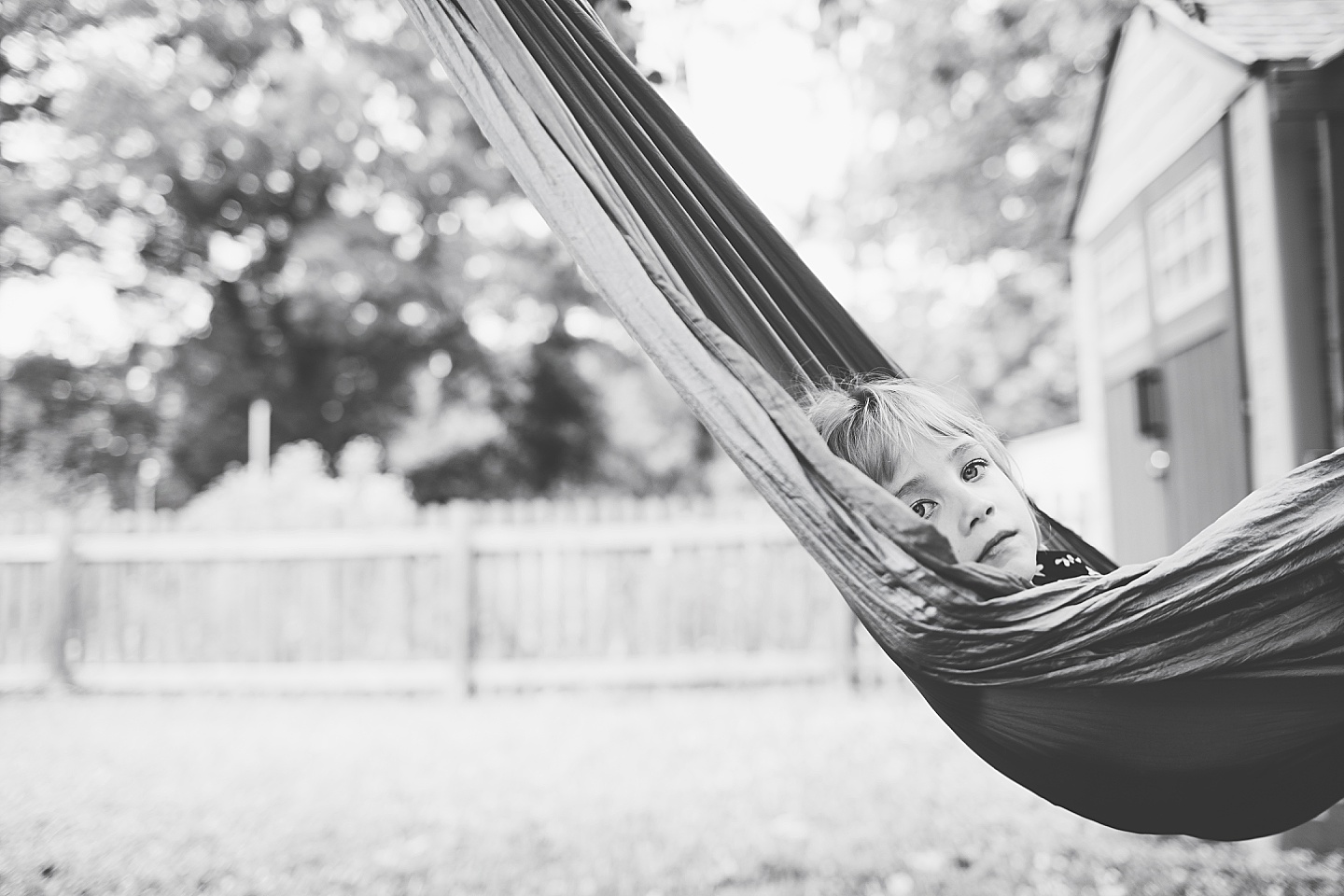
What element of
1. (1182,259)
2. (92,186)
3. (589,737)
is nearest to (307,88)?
(92,186)

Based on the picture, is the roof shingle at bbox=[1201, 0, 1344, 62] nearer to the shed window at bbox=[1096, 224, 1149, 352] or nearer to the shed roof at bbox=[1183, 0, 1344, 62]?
the shed roof at bbox=[1183, 0, 1344, 62]

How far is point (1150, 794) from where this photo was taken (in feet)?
4.35

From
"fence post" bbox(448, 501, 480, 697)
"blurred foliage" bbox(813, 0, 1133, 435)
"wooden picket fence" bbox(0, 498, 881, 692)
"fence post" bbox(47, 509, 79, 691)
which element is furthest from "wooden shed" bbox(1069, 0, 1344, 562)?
"fence post" bbox(47, 509, 79, 691)

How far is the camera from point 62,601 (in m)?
6.39

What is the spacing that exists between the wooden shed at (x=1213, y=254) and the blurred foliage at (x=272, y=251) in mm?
10173

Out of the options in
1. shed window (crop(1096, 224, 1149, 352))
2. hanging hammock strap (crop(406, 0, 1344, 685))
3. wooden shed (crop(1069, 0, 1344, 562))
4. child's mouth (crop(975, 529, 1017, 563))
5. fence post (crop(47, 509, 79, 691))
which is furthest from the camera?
fence post (crop(47, 509, 79, 691))

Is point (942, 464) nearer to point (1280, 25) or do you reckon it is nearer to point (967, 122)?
point (1280, 25)

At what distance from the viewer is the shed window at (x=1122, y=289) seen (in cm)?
427

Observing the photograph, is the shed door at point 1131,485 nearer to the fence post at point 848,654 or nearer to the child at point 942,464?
the fence post at point 848,654

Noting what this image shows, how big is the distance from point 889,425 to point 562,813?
2.45 m

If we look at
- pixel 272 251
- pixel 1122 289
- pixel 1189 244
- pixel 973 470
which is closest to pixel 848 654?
pixel 1122 289

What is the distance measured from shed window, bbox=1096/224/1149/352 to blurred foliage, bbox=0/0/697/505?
10.0m

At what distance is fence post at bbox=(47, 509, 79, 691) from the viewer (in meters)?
→ 6.34

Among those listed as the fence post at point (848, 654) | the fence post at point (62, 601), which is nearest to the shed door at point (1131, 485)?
the fence post at point (848, 654)
